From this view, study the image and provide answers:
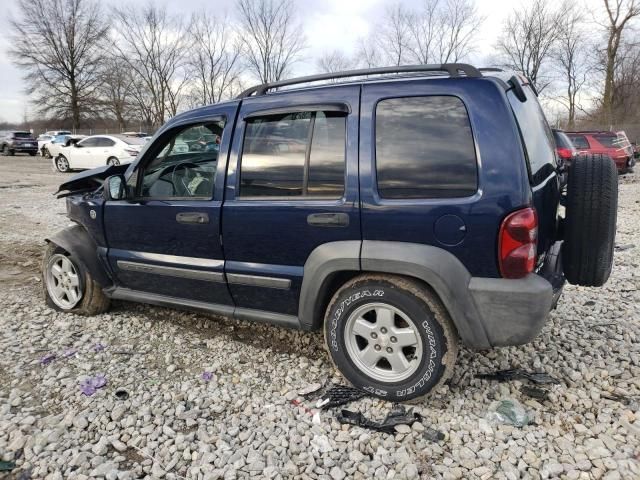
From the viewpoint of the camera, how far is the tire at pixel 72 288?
151 inches

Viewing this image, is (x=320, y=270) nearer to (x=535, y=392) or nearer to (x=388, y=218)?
(x=388, y=218)

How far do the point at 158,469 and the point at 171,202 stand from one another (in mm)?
1746

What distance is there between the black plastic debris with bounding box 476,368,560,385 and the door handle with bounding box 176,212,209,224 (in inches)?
82.9

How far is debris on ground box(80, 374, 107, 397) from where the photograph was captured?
2.83 meters

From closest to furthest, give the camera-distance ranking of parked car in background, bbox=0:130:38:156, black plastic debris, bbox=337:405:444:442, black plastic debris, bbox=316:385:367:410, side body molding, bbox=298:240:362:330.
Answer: black plastic debris, bbox=337:405:444:442 < side body molding, bbox=298:240:362:330 < black plastic debris, bbox=316:385:367:410 < parked car in background, bbox=0:130:38:156

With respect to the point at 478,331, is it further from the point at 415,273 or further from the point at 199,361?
the point at 199,361

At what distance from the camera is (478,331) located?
2418 mm

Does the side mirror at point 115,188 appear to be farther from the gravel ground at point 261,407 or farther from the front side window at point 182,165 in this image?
the gravel ground at point 261,407

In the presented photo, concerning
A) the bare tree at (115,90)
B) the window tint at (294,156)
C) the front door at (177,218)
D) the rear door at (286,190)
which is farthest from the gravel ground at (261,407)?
the bare tree at (115,90)

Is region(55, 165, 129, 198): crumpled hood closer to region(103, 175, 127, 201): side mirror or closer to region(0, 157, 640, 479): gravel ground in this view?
region(103, 175, 127, 201): side mirror

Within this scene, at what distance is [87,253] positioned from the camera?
372 cm

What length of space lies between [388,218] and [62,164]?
64.7 ft

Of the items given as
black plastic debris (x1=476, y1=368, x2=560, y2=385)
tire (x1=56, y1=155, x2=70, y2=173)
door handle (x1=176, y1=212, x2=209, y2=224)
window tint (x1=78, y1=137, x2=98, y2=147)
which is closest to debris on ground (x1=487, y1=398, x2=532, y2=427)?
black plastic debris (x1=476, y1=368, x2=560, y2=385)

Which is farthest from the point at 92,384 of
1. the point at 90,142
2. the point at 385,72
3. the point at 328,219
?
the point at 90,142
